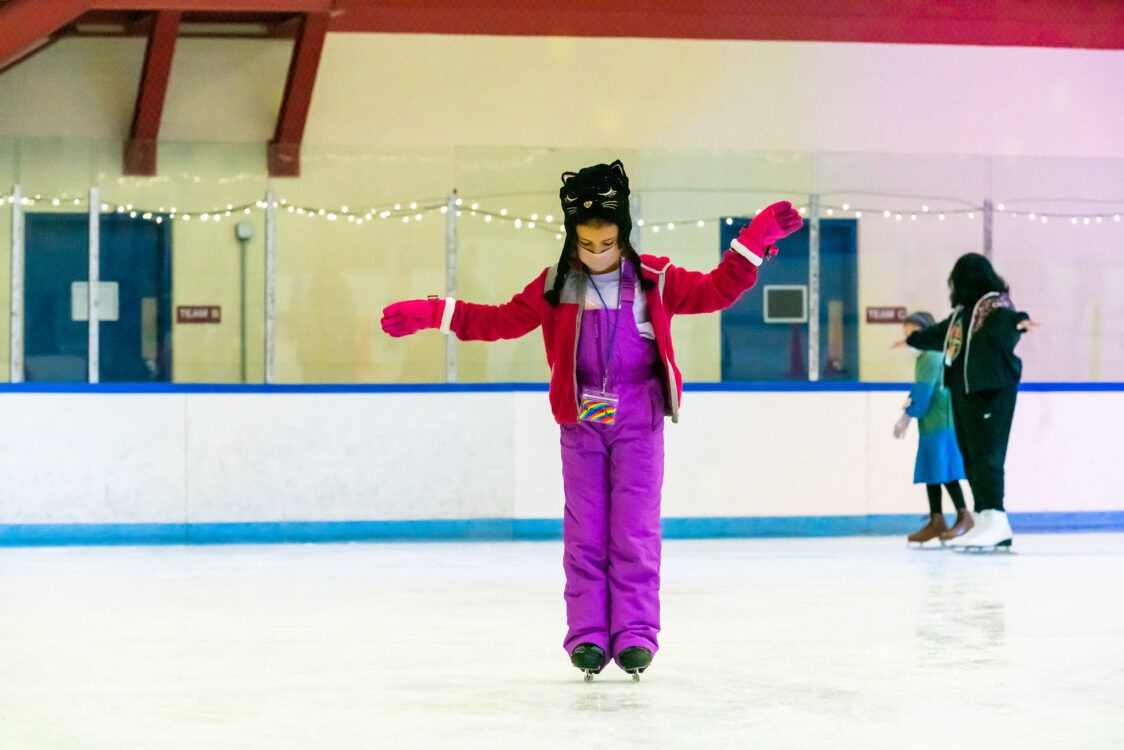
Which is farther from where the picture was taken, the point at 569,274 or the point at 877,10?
the point at 877,10

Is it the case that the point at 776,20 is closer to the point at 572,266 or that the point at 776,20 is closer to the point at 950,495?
the point at 950,495

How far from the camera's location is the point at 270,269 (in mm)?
8070

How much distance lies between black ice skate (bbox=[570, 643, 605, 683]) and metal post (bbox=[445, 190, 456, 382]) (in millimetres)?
4675

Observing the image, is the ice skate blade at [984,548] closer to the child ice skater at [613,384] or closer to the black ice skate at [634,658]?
the child ice skater at [613,384]

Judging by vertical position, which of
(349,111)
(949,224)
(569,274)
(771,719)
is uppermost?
(349,111)

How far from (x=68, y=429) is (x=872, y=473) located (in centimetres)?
410

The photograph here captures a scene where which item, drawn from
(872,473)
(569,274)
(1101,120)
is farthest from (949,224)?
(569,274)

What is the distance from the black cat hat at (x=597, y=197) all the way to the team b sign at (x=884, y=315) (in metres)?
5.02

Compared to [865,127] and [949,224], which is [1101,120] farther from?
[949,224]

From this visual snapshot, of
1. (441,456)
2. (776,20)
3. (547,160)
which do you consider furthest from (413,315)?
(776,20)

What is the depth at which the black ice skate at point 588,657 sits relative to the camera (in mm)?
3568

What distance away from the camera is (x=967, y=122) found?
10.7 metres

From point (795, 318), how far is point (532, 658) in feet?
15.8

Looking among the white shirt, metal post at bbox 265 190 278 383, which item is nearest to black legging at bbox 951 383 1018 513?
metal post at bbox 265 190 278 383
